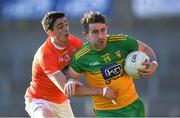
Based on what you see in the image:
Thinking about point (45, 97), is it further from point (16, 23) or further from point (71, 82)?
point (16, 23)

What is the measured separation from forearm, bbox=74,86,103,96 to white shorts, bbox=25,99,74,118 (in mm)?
1037

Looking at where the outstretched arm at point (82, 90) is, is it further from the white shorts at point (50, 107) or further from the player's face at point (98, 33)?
the white shorts at point (50, 107)

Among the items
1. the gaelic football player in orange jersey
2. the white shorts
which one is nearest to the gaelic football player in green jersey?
the gaelic football player in orange jersey

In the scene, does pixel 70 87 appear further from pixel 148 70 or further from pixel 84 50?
pixel 148 70

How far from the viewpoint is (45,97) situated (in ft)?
30.7

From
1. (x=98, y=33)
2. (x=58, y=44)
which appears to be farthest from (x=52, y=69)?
(x=98, y=33)

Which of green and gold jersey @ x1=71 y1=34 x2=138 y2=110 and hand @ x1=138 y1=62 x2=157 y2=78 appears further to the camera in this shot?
green and gold jersey @ x1=71 y1=34 x2=138 y2=110

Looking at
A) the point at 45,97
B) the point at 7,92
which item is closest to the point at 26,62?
the point at 7,92

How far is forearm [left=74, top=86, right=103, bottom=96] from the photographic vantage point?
8.29 meters

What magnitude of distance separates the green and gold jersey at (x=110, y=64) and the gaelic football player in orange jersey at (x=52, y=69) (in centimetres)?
33

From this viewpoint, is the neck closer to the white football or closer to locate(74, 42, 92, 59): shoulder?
locate(74, 42, 92, 59): shoulder

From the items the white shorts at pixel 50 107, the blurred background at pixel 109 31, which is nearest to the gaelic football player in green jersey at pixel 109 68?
the white shorts at pixel 50 107

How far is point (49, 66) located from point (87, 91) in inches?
29.8

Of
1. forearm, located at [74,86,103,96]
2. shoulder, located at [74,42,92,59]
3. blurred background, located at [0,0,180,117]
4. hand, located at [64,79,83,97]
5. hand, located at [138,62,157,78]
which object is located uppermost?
shoulder, located at [74,42,92,59]
